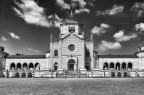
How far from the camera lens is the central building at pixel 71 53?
62.0m

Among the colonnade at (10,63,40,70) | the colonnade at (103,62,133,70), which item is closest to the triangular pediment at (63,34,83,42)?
the colonnade at (103,62,133,70)

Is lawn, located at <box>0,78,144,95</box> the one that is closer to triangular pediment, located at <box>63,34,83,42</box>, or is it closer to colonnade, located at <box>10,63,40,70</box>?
triangular pediment, located at <box>63,34,83,42</box>

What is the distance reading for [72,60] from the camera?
62.6m

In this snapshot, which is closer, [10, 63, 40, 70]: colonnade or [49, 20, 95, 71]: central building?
[49, 20, 95, 71]: central building

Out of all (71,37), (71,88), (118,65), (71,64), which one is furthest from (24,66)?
(71,88)

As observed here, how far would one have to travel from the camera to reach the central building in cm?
6197

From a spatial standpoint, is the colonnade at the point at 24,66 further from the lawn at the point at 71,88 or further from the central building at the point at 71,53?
the lawn at the point at 71,88

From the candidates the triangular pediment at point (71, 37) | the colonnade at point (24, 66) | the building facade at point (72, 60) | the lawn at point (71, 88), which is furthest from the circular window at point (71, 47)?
the lawn at point (71, 88)

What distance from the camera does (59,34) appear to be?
64812 millimetres

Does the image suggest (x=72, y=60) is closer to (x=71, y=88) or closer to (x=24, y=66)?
(x=24, y=66)

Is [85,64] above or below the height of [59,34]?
below

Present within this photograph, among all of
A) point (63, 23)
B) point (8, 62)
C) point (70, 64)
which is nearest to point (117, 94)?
point (70, 64)

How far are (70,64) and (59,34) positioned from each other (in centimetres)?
1012

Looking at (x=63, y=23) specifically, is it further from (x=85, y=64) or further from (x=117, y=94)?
(x=117, y=94)
